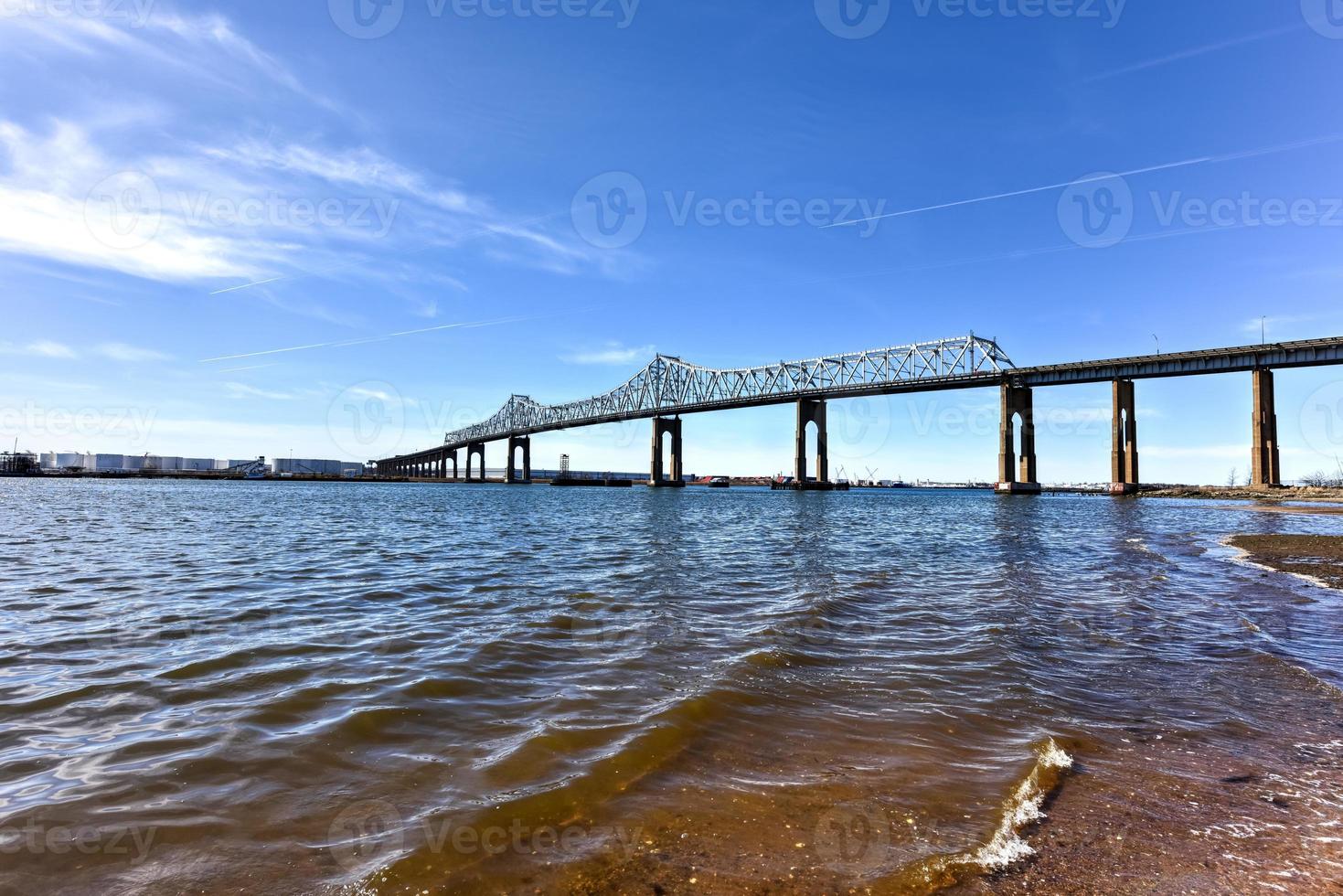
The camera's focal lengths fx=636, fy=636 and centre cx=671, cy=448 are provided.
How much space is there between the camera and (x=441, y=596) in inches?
479

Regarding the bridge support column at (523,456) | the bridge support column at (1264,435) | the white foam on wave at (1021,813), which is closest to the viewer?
the white foam on wave at (1021,813)

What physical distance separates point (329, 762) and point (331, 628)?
5097mm

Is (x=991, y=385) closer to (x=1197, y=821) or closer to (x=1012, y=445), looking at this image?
(x=1012, y=445)

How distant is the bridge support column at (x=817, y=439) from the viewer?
123312mm

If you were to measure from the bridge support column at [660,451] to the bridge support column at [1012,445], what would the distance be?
6259 cm

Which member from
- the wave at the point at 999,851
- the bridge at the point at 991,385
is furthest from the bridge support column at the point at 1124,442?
the wave at the point at 999,851

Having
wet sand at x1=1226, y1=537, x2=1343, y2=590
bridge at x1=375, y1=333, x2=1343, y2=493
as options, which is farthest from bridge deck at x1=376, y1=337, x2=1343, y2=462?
wet sand at x1=1226, y1=537, x2=1343, y2=590

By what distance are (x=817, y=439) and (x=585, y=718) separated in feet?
405

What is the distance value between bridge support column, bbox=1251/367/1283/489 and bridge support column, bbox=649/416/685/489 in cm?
9267

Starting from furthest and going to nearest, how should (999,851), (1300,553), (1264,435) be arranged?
(1264,435) < (1300,553) < (999,851)

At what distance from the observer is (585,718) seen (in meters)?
5.82

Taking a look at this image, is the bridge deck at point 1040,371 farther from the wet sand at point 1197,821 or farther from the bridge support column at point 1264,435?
the wet sand at point 1197,821

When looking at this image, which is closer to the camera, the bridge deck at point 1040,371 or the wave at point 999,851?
the wave at point 999,851

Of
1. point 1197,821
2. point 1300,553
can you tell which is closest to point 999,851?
point 1197,821
